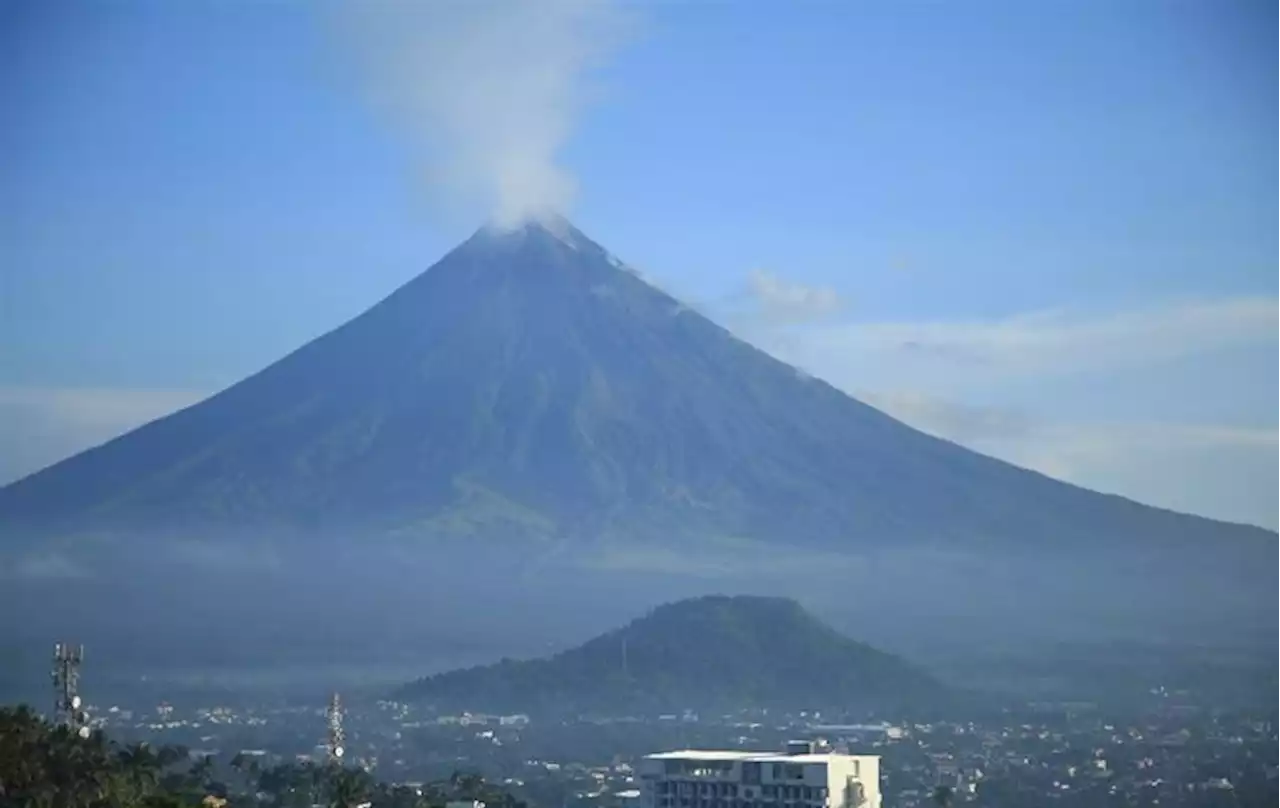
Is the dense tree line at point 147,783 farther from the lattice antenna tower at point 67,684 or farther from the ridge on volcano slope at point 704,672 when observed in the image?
the ridge on volcano slope at point 704,672

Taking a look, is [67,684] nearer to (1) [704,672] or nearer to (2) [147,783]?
(2) [147,783]

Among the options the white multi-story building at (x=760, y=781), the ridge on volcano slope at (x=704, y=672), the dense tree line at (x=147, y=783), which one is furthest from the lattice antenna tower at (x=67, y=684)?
the ridge on volcano slope at (x=704, y=672)

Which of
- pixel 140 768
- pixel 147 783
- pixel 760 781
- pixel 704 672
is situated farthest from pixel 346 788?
pixel 704 672

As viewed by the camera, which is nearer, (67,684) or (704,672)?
(67,684)

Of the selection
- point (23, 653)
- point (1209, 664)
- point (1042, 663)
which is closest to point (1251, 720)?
point (1209, 664)

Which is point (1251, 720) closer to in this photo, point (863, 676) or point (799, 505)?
point (863, 676)

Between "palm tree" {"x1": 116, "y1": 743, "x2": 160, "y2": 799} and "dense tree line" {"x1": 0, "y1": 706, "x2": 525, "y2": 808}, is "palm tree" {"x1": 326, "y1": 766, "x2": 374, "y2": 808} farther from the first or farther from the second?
"palm tree" {"x1": 116, "y1": 743, "x2": 160, "y2": 799}
